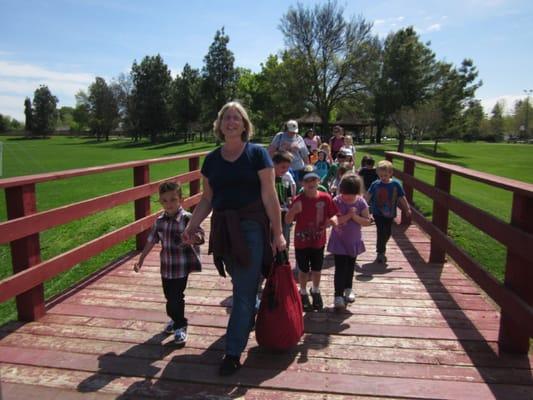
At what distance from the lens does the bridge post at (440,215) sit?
5.44 m

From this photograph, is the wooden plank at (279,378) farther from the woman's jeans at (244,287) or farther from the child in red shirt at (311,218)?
the child in red shirt at (311,218)

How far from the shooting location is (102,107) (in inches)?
3393

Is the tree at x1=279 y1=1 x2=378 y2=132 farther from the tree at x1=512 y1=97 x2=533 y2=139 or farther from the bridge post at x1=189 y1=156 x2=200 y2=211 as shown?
the tree at x1=512 y1=97 x2=533 y2=139

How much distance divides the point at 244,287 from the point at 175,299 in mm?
743

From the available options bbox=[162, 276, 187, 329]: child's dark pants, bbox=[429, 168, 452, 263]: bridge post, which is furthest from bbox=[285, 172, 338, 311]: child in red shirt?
bbox=[429, 168, 452, 263]: bridge post

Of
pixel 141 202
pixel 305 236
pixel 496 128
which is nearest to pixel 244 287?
pixel 305 236

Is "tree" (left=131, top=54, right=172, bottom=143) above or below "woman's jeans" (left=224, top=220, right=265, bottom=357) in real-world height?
above

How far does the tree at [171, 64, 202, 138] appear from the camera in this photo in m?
63.8

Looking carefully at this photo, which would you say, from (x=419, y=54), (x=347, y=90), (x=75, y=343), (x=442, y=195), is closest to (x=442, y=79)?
(x=419, y=54)

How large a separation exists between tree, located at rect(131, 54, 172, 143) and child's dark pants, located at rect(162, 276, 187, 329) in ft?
217

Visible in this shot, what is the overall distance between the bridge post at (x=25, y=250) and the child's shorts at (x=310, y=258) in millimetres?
2270

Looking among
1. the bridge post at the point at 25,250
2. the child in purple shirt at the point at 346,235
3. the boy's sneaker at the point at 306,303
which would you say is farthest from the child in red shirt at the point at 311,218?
the bridge post at the point at 25,250

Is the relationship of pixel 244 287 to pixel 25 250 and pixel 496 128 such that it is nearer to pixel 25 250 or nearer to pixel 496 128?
pixel 25 250

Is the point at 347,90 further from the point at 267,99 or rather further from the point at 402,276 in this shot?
the point at 402,276
